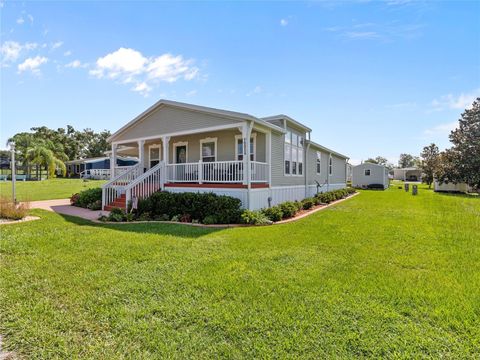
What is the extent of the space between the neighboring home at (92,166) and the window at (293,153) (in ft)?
90.5

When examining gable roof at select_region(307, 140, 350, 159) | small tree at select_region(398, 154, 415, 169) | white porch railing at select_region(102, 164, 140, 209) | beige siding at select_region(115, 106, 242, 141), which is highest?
small tree at select_region(398, 154, 415, 169)

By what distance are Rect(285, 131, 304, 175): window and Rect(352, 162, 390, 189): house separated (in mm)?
22448

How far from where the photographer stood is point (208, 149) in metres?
13.5

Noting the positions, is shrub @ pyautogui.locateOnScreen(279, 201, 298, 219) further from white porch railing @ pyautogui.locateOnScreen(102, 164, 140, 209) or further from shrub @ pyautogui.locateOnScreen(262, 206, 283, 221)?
white porch railing @ pyautogui.locateOnScreen(102, 164, 140, 209)

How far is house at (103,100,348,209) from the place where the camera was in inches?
415

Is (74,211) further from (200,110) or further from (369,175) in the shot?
(369,175)

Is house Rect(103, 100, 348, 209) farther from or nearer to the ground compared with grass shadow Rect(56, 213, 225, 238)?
farther from the ground

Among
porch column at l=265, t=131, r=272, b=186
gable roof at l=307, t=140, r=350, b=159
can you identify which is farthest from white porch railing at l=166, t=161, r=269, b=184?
gable roof at l=307, t=140, r=350, b=159

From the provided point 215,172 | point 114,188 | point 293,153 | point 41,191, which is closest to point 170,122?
point 215,172

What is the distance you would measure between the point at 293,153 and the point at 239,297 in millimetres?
11549

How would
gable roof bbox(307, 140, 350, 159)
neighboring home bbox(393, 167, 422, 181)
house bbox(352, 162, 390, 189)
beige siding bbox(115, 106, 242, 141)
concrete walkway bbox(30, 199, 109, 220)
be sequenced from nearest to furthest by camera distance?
concrete walkway bbox(30, 199, 109, 220) < beige siding bbox(115, 106, 242, 141) < gable roof bbox(307, 140, 350, 159) < house bbox(352, 162, 390, 189) < neighboring home bbox(393, 167, 422, 181)

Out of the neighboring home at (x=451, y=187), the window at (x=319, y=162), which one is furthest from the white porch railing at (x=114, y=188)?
the neighboring home at (x=451, y=187)

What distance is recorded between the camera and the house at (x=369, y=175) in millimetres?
33438

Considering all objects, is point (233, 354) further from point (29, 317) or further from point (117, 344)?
point (29, 317)
